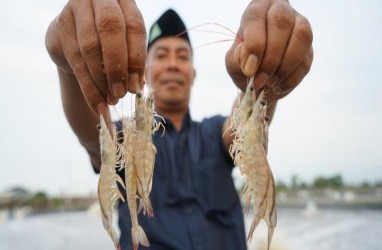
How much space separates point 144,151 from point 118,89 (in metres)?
0.35

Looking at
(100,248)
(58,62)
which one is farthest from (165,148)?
(100,248)

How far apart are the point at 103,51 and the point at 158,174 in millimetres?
1879

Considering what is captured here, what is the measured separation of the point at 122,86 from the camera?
156 centimetres

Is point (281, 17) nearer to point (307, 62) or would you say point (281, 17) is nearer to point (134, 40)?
point (307, 62)

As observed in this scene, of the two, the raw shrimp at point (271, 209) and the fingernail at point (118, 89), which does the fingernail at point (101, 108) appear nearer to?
the fingernail at point (118, 89)

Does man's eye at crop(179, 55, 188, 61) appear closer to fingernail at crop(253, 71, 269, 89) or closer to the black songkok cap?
the black songkok cap

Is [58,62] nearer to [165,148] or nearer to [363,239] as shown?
[165,148]

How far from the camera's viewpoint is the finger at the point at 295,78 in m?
1.74

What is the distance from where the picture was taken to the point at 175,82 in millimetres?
3652

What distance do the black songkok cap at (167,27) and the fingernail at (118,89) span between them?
230 centimetres

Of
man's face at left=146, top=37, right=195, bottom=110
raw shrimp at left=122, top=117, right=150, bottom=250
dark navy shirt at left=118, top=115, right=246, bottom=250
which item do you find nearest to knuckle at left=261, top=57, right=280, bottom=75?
raw shrimp at left=122, top=117, right=150, bottom=250

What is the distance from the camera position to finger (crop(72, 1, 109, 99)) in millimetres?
1499

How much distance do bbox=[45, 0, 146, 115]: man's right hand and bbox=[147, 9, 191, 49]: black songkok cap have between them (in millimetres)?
2215

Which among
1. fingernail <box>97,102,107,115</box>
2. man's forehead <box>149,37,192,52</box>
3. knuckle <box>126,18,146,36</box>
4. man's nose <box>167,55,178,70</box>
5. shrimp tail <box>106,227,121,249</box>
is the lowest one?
shrimp tail <box>106,227,121,249</box>
